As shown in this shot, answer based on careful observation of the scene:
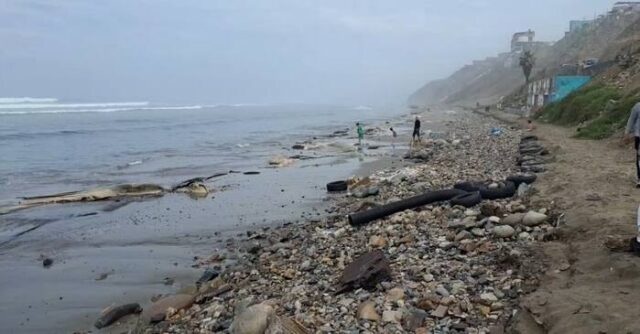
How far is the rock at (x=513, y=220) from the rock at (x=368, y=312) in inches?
142

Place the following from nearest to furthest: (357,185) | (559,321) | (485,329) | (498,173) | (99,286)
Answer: (559,321)
(485,329)
(99,286)
(498,173)
(357,185)

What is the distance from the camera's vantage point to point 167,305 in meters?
8.35

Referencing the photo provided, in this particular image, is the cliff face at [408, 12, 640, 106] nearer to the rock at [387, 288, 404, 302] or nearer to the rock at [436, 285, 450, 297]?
the rock at [436, 285, 450, 297]

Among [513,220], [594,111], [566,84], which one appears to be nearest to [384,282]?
[513,220]

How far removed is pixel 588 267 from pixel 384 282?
266 cm

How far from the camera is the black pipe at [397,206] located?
11.7 metres

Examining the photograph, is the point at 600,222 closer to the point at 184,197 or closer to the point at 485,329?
the point at 485,329

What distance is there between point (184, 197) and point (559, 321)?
15903mm

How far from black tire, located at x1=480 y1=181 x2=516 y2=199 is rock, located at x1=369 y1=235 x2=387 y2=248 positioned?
3.25 meters

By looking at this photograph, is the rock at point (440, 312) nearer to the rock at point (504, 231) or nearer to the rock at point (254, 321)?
the rock at point (254, 321)

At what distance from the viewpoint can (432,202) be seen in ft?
40.4

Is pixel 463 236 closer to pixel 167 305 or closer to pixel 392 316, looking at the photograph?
pixel 392 316

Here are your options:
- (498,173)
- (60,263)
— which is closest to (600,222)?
(498,173)

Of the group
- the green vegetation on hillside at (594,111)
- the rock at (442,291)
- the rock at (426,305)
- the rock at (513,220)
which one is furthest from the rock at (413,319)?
the green vegetation on hillside at (594,111)
